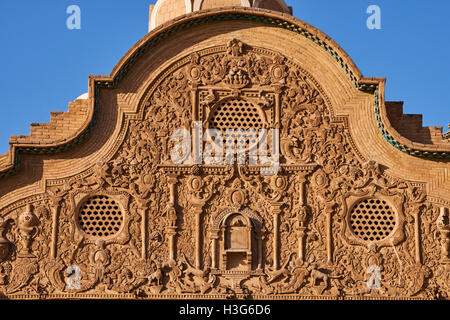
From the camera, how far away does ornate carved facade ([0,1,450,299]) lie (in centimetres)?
1312

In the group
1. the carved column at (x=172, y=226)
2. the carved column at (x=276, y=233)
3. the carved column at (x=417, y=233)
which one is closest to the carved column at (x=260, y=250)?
the carved column at (x=276, y=233)

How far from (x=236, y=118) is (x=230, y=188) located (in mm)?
1248

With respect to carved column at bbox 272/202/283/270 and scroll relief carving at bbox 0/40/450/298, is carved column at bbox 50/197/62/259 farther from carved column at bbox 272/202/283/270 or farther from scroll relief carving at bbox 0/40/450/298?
carved column at bbox 272/202/283/270

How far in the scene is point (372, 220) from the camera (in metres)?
13.6

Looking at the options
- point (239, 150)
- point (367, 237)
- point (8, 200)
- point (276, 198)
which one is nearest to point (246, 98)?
point (239, 150)

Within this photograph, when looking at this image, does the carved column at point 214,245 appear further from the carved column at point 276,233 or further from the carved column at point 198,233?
the carved column at point 276,233

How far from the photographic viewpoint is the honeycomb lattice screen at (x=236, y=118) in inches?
543

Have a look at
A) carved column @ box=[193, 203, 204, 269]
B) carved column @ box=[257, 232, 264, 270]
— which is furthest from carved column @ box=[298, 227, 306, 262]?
carved column @ box=[193, 203, 204, 269]

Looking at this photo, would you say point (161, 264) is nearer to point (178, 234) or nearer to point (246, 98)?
point (178, 234)

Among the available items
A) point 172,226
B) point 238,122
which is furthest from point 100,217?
point 238,122

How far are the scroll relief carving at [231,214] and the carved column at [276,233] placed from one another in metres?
0.02

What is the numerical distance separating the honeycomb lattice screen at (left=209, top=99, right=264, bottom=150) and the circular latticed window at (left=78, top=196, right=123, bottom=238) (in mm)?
2148

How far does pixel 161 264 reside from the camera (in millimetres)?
13102

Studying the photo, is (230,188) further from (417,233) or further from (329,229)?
(417,233)
